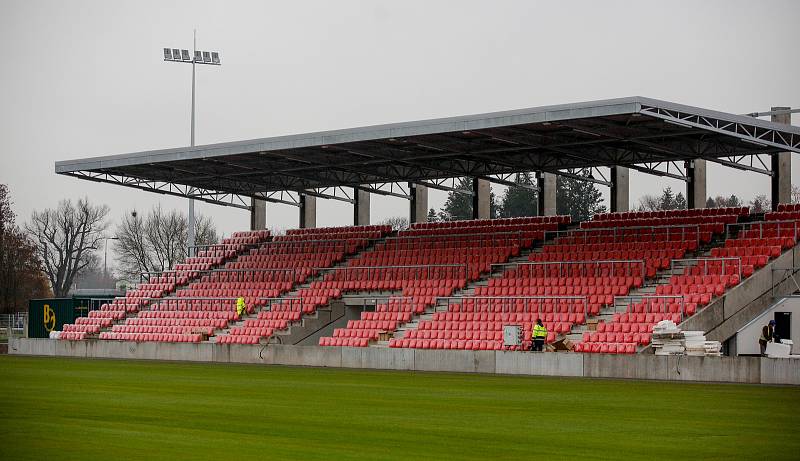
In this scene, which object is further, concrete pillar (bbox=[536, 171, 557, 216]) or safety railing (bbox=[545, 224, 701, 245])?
concrete pillar (bbox=[536, 171, 557, 216])

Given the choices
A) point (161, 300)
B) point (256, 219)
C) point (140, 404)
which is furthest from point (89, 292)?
point (140, 404)

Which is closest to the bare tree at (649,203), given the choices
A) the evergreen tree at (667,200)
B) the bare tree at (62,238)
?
the evergreen tree at (667,200)

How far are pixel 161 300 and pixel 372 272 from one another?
10.4 metres

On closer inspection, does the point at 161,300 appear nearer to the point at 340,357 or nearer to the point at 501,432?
the point at 340,357

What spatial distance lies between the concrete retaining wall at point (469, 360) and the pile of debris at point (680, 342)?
116cm

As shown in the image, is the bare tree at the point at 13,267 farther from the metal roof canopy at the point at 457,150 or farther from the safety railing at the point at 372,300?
the safety railing at the point at 372,300

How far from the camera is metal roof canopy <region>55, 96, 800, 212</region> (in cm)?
3462

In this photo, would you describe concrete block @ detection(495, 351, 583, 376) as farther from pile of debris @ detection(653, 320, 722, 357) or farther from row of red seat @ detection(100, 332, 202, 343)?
row of red seat @ detection(100, 332, 202, 343)

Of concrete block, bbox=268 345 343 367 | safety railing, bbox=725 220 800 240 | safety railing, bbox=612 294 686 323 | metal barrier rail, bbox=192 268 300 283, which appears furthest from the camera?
metal barrier rail, bbox=192 268 300 283

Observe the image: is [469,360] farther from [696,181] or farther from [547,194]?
[547,194]

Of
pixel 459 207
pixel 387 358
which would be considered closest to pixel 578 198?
pixel 459 207

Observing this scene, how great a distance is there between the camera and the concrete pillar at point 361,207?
54.7 meters

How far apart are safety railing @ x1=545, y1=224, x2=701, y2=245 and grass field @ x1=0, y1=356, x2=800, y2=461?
11.6m

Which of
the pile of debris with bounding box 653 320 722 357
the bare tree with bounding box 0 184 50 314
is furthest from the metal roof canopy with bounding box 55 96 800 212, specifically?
the bare tree with bounding box 0 184 50 314
